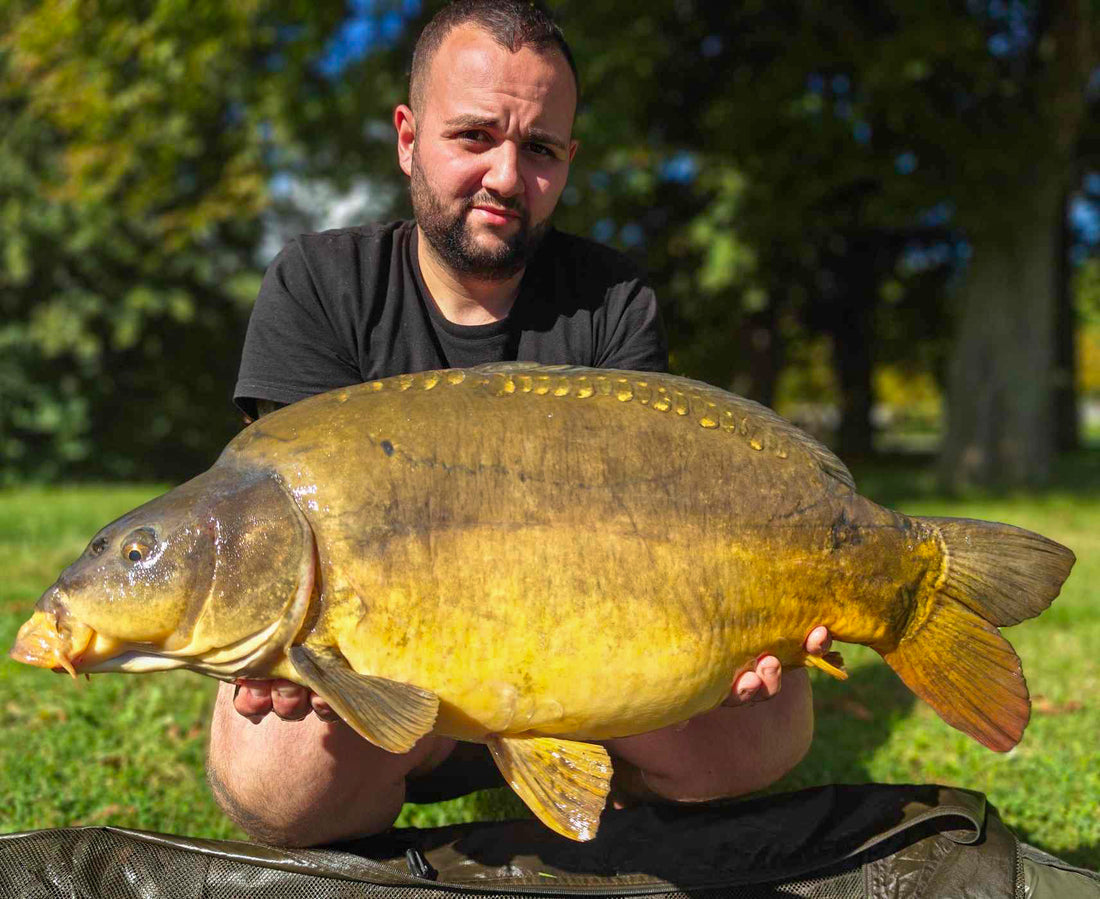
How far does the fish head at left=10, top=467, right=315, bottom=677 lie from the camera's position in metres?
1.73

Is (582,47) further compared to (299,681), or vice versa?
(582,47)

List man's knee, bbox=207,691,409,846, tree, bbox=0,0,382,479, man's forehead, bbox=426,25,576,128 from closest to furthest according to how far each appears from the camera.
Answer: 1. man's knee, bbox=207,691,409,846
2. man's forehead, bbox=426,25,576,128
3. tree, bbox=0,0,382,479

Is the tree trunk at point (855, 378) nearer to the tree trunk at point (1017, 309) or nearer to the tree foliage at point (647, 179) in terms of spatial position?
the tree foliage at point (647, 179)

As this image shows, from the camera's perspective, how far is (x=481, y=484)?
180 cm

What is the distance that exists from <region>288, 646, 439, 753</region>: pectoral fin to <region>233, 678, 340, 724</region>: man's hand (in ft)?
0.40

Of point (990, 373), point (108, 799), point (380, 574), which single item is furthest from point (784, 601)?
point (990, 373)

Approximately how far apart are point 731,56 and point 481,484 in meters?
9.91

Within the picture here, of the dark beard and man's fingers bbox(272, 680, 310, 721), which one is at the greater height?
the dark beard

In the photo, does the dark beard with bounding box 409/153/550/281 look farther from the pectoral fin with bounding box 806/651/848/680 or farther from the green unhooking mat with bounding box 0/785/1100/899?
the green unhooking mat with bounding box 0/785/1100/899

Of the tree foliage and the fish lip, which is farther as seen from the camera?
the tree foliage

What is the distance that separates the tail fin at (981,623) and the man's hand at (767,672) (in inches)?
6.6

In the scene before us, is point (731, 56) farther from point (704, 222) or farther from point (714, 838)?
point (714, 838)

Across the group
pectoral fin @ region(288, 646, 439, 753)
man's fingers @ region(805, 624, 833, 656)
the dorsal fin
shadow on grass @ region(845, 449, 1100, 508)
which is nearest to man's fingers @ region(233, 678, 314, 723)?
pectoral fin @ region(288, 646, 439, 753)

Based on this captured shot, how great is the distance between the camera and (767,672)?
1.94 m
